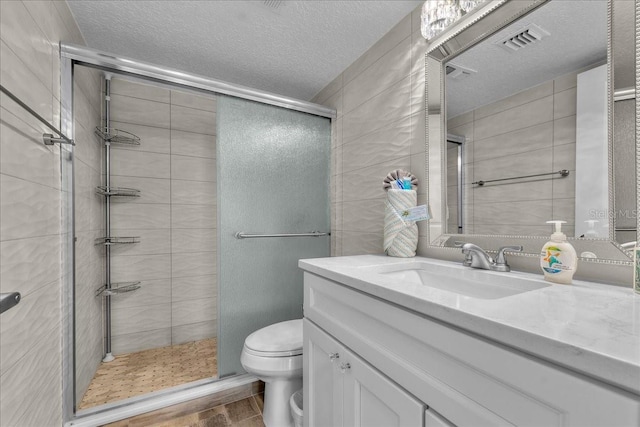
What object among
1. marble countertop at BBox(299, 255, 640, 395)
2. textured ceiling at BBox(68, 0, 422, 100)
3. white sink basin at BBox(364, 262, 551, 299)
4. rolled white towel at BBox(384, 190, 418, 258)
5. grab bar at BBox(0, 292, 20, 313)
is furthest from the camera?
textured ceiling at BBox(68, 0, 422, 100)

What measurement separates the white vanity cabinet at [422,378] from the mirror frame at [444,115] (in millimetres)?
563

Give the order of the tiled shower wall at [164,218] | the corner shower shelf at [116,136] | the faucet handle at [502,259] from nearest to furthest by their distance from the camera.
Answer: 1. the faucet handle at [502,259]
2. the corner shower shelf at [116,136]
3. the tiled shower wall at [164,218]

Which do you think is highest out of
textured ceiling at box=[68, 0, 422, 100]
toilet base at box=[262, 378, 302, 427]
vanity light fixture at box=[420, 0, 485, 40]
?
textured ceiling at box=[68, 0, 422, 100]

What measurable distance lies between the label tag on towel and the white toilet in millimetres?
782

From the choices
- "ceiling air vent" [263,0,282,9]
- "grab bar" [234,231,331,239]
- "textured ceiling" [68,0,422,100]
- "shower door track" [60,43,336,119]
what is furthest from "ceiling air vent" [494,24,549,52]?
"grab bar" [234,231,331,239]

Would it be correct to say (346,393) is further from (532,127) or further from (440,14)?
(440,14)

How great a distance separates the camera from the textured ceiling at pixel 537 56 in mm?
793

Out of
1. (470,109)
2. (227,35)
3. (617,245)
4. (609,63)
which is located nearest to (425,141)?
(470,109)

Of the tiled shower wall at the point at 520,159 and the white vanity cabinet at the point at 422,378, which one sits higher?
the tiled shower wall at the point at 520,159

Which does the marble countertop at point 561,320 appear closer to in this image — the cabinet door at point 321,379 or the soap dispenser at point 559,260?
the soap dispenser at point 559,260

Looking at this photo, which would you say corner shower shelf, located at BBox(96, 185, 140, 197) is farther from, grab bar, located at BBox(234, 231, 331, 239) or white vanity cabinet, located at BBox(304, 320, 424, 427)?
white vanity cabinet, located at BBox(304, 320, 424, 427)

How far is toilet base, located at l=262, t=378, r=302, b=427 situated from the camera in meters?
1.32

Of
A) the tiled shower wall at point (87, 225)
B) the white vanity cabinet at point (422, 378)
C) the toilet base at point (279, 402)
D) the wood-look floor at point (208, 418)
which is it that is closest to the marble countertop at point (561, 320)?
the white vanity cabinet at point (422, 378)

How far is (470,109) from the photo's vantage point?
111 cm
